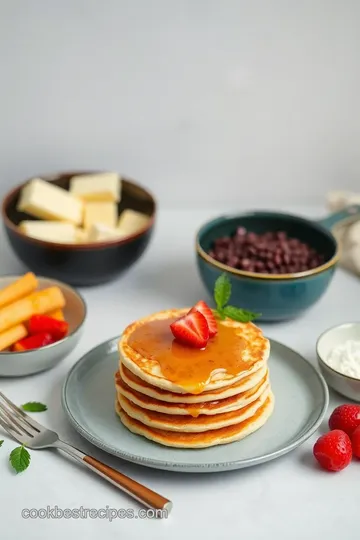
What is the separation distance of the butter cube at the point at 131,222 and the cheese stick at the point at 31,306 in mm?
397

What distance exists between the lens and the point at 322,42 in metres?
2.36

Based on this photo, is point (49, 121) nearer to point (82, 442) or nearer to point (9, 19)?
point (9, 19)

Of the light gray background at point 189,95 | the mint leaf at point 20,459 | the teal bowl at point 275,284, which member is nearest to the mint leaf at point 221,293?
the teal bowl at point 275,284

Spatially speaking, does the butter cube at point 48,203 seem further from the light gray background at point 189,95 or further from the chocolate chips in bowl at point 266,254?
the chocolate chips in bowl at point 266,254

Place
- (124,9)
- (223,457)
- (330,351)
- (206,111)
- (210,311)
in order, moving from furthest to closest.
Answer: (206,111), (124,9), (330,351), (210,311), (223,457)

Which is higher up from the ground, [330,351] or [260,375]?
[260,375]

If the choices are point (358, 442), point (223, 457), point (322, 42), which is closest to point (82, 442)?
point (223, 457)

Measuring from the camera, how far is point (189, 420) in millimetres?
1503

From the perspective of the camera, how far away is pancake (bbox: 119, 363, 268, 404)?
148cm

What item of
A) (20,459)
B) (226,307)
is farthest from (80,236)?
(20,459)

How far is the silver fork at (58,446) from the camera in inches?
54.1

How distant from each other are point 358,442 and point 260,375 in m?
0.21

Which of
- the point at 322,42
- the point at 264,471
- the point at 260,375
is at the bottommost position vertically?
the point at 264,471

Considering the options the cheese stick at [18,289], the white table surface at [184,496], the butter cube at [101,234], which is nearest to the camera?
the white table surface at [184,496]
